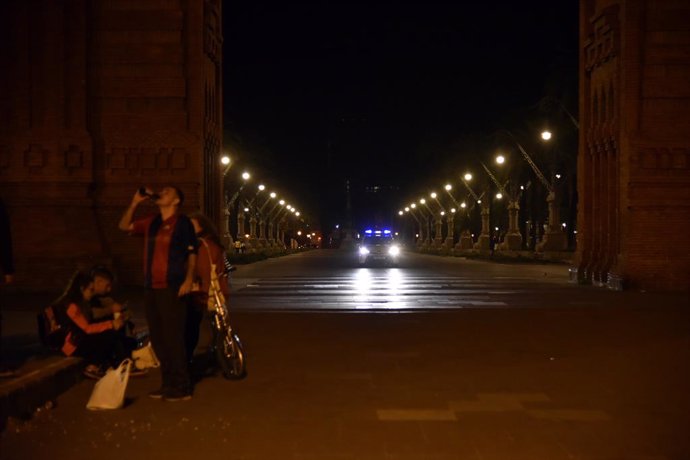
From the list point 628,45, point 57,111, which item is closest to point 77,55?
point 57,111

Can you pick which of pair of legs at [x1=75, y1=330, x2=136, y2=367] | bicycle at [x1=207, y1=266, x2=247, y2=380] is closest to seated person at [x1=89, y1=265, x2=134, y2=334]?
pair of legs at [x1=75, y1=330, x2=136, y2=367]

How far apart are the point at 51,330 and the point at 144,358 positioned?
1.06 m

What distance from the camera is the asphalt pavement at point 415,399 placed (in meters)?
7.23

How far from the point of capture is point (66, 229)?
21.6 metres

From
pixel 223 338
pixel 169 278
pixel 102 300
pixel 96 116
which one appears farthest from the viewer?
pixel 96 116

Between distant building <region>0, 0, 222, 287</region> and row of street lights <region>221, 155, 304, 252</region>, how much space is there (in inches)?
1319

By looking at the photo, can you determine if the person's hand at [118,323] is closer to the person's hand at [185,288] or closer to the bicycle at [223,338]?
the bicycle at [223,338]

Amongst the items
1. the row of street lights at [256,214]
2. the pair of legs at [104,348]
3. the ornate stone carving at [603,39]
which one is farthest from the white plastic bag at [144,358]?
the row of street lights at [256,214]

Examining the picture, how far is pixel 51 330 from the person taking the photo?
10.2m

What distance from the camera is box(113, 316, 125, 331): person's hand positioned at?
1008cm

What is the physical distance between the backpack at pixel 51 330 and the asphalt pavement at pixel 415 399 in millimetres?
548

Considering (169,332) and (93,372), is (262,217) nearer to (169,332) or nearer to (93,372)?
(93,372)

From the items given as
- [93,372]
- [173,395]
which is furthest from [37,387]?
[93,372]

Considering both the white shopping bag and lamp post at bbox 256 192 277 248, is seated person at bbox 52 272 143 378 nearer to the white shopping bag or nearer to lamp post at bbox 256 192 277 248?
the white shopping bag
